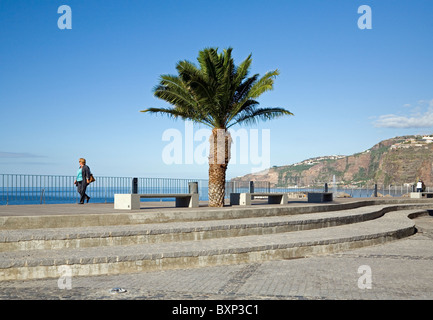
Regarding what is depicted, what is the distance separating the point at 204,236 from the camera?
11.5 metres

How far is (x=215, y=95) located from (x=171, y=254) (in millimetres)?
10076

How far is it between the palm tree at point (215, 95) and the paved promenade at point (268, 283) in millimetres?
8744

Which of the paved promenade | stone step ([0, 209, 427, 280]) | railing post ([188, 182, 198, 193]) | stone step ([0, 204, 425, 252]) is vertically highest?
railing post ([188, 182, 198, 193])

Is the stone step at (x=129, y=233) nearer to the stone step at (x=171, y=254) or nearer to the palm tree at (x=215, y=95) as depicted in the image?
the stone step at (x=171, y=254)

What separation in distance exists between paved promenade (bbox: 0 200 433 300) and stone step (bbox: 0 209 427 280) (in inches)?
8.9

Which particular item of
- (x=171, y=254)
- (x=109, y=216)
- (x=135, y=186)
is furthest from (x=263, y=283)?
(x=135, y=186)

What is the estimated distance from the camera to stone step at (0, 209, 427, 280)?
800cm

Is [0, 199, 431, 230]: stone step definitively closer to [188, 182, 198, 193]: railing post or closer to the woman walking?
[188, 182, 198, 193]: railing post

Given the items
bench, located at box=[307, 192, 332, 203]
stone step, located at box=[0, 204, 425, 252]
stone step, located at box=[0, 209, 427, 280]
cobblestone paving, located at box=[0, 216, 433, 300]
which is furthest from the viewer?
bench, located at box=[307, 192, 332, 203]

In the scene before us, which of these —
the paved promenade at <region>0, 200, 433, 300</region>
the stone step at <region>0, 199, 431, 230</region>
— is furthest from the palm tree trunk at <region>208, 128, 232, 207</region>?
the paved promenade at <region>0, 200, 433, 300</region>
